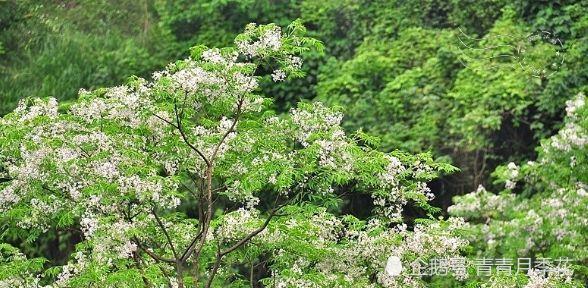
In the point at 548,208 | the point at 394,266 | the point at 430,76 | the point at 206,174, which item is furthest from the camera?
the point at 430,76

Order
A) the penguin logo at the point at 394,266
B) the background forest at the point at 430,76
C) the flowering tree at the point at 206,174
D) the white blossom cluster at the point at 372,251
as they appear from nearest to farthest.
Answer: the flowering tree at the point at 206,174, the penguin logo at the point at 394,266, the white blossom cluster at the point at 372,251, the background forest at the point at 430,76

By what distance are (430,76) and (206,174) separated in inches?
270

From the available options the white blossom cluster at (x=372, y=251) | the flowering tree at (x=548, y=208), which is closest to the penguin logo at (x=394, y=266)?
the white blossom cluster at (x=372, y=251)

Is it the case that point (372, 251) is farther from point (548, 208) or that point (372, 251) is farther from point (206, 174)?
point (548, 208)

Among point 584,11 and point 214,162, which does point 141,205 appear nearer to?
point 214,162

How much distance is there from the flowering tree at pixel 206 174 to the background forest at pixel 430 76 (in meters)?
2.66

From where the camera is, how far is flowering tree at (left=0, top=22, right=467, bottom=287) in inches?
245

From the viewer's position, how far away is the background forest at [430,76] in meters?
10.1

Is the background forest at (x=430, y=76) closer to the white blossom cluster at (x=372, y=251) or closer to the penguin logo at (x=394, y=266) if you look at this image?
the white blossom cluster at (x=372, y=251)

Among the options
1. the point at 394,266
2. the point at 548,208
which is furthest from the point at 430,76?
the point at 394,266

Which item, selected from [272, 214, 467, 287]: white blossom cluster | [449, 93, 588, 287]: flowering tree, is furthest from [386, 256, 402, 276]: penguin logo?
[449, 93, 588, 287]: flowering tree

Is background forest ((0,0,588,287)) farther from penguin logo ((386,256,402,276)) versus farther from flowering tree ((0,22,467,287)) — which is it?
penguin logo ((386,256,402,276))

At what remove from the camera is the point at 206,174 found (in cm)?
659

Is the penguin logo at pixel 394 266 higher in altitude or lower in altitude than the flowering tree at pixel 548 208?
higher
